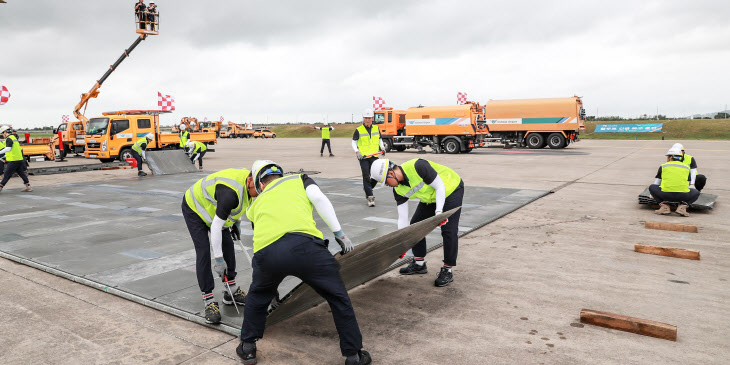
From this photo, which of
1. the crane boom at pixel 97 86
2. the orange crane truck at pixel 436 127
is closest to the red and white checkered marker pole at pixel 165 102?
the crane boom at pixel 97 86

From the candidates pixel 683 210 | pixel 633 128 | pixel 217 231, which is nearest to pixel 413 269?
pixel 217 231

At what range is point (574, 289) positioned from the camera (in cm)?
454

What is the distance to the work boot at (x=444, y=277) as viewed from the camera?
471cm

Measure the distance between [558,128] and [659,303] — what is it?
2404 cm

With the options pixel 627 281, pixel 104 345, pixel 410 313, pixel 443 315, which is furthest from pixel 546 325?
pixel 104 345

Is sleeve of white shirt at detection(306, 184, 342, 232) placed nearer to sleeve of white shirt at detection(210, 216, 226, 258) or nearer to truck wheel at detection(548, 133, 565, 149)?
sleeve of white shirt at detection(210, 216, 226, 258)

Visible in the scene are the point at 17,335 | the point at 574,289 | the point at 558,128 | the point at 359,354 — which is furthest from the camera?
the point at 558,128

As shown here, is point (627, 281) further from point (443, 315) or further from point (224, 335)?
point (224, 335)

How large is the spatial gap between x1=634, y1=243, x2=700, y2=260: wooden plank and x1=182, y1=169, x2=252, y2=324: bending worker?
498cm

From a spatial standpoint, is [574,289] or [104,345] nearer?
[104,345]

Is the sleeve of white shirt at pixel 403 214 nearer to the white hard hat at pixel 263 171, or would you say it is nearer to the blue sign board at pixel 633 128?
the white hard hat at pixel 263 171

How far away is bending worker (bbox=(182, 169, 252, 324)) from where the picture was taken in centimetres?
349

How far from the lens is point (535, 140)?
27.3 metres

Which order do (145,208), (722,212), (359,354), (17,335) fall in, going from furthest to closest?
1. (145,208)
2. (722,212)
3. (17,335)
4. (359,354)
